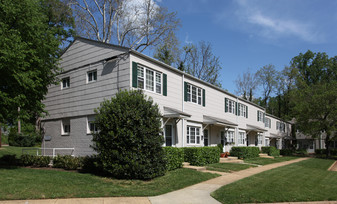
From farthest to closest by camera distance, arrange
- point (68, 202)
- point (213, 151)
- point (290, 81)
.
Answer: point (290, 81), point (213, 151), point (68, 202)

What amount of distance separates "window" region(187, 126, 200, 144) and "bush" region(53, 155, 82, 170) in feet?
24.2

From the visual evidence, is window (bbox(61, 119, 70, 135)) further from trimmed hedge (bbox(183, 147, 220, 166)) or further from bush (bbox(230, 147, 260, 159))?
bush (bbox(230, 147, 260, 159))

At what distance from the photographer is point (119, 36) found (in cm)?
2930

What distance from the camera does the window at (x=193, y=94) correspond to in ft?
58.9

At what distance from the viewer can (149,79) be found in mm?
14539

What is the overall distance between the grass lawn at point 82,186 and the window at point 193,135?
6.46 m

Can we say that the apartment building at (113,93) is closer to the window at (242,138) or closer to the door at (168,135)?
the door at (168,135)

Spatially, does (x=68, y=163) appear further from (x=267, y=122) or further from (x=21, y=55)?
(x=267, y=122)

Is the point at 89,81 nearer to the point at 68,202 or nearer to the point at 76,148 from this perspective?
the point at 76,148

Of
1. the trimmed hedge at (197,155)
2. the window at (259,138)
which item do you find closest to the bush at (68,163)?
the trimmed hedge at (197,155)

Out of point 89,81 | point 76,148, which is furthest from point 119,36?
point 76,148

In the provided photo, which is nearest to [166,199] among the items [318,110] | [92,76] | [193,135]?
[92,76]

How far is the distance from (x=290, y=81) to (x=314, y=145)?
12229 millimetres

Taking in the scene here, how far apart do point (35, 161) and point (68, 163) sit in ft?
9.88
